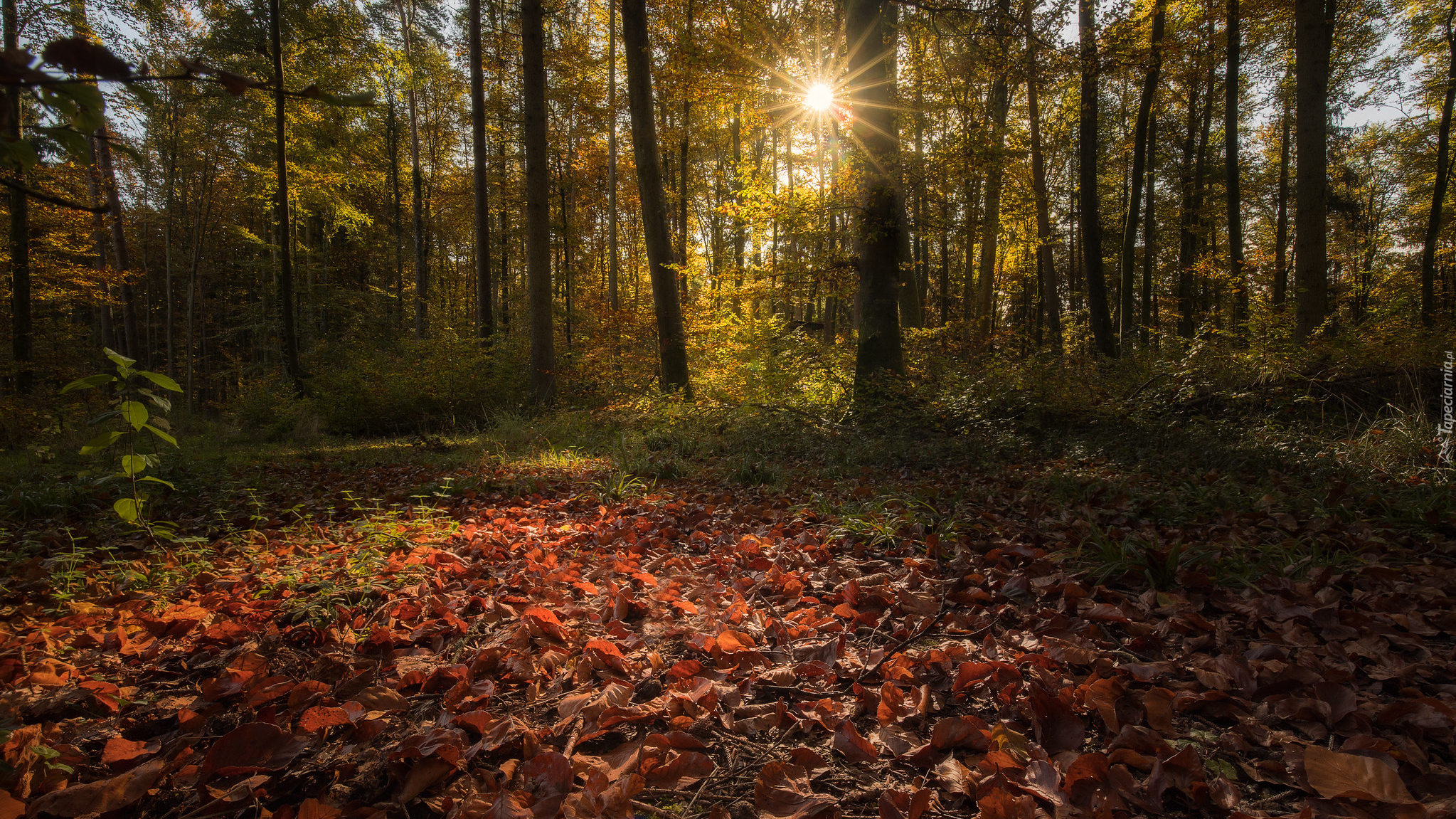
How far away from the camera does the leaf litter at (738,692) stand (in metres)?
1.26

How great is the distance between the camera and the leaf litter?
126 centimetres

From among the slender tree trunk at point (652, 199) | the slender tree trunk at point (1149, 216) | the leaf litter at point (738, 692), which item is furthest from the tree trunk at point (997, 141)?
the leaf litter at point (738, 692)

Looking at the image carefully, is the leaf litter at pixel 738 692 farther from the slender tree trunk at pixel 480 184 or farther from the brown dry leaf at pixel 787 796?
the slender tree trunk at pixel 480 184

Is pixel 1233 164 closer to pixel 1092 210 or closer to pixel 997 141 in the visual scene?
pixel 1092 210

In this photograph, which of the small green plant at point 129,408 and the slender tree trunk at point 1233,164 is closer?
the small green plant at point 129,408

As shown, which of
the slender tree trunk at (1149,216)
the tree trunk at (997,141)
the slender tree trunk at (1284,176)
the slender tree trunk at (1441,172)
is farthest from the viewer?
the slender tree trunk at (1284,176)

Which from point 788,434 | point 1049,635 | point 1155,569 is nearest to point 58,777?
point 1049,635

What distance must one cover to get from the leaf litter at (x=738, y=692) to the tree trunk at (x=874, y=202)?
5.61 m

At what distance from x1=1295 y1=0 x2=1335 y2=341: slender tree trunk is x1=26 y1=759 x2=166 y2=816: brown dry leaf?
9.74 m

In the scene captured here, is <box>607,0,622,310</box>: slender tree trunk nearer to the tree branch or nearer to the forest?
the forest

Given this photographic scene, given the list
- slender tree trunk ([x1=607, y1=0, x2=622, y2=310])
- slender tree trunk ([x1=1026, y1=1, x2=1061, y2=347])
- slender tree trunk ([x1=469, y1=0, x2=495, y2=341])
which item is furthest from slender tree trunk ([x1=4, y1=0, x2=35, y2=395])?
slender tree trunk ([x1=1026, y1=1, x2=1061, y2=347])

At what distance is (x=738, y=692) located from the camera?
1.72m

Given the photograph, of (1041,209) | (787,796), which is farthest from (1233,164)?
(787,796)

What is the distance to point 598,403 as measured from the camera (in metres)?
10.7
